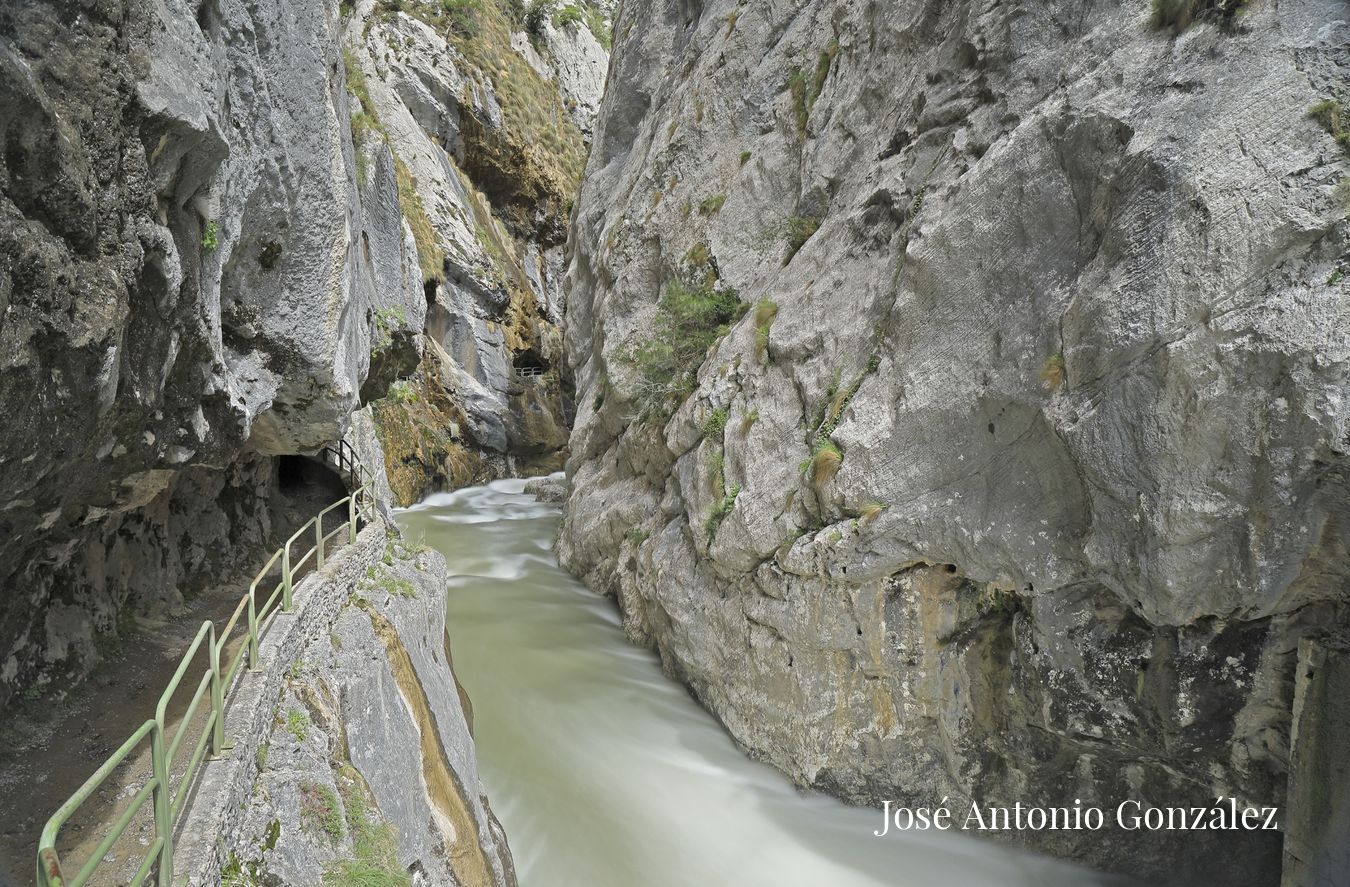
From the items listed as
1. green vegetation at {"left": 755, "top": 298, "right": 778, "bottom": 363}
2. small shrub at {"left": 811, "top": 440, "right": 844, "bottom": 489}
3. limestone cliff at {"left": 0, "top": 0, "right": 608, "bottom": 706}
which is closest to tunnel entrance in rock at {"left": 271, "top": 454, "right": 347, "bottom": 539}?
limestone cliff at {"left": 0, "top": 0, "right": 608, "bottom": 706}

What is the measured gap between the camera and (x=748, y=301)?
12.0 metres

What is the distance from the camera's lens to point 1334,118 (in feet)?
17.0

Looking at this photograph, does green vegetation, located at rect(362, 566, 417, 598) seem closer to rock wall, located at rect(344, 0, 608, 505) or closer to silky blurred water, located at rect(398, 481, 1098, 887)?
silky blurred water, located at rect(398, 481, 1098, 887)

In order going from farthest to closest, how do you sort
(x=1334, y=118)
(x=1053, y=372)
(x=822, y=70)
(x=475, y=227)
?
(x=475, y=227) < (x=822, y=70) < (x=1053, y=372) < (x=1334, y=118)

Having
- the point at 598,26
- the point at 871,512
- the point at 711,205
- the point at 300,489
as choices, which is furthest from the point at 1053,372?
the point at 598,26

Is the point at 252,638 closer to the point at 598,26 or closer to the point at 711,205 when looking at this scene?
the point at 711,205

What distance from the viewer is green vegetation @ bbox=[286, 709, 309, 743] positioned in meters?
4.77

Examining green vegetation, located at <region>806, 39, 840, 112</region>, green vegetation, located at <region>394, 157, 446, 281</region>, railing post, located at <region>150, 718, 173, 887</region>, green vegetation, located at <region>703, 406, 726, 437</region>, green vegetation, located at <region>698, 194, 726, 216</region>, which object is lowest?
railing post, located at <region>150, 718, 173, 887</region>

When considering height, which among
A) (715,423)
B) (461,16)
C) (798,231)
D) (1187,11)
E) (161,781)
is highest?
(461,16)

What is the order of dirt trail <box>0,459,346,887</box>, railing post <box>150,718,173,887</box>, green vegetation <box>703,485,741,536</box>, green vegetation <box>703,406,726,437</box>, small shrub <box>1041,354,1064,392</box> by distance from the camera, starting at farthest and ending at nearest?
green vegetation <box>703,406,726,437</box>, green vegetation <box>703,485,741,536</box>, small shrub <box>1041,354,1064,392</box>, dirt trail <box>0,459,346,887</box>, railing post <box>150,718,173,887</box>

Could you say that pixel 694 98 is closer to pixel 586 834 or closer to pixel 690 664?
pixel 690 664

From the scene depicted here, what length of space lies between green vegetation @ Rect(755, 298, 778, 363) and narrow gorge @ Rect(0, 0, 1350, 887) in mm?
77

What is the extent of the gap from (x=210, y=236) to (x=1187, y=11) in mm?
8905

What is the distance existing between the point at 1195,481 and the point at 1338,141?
109 inches
